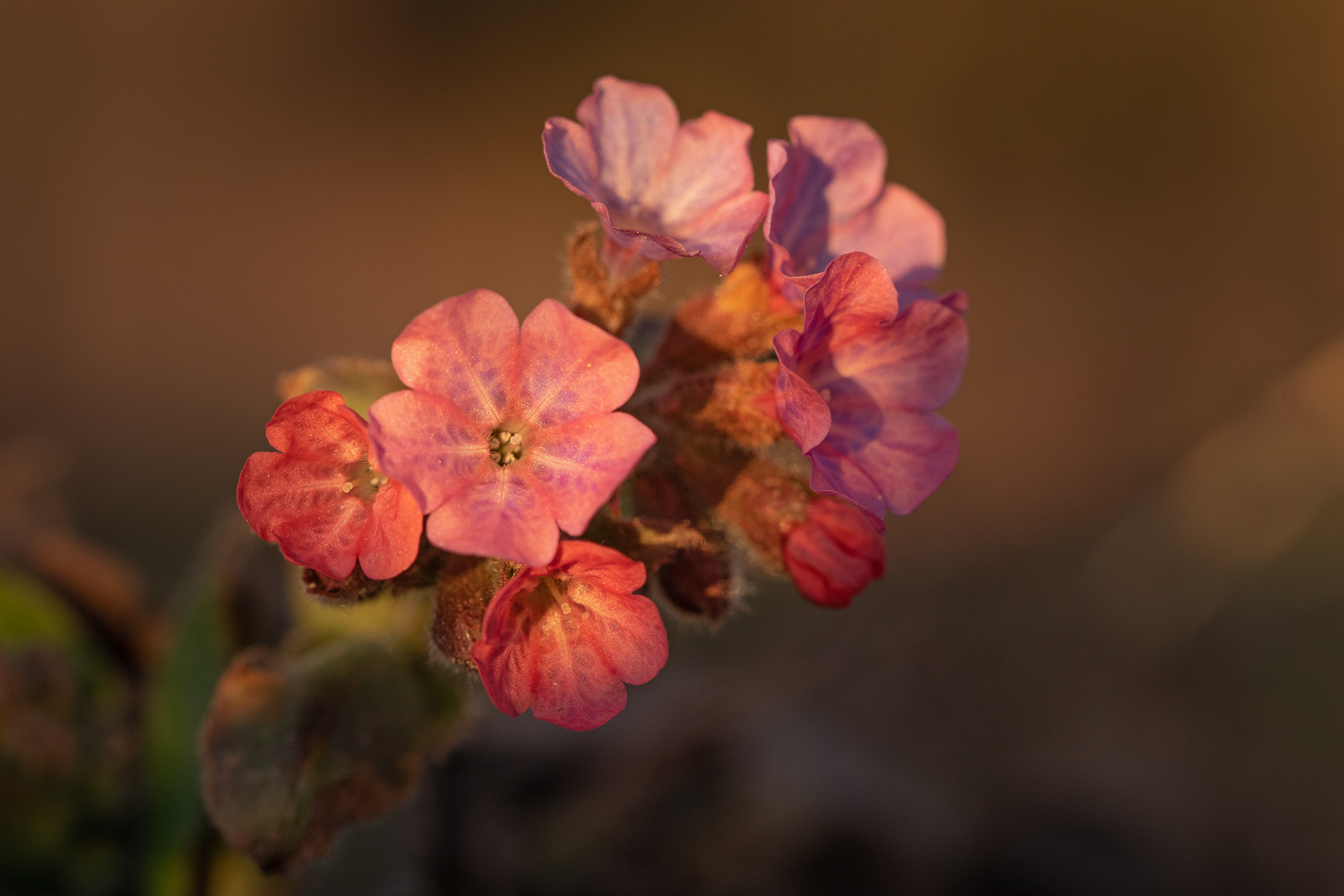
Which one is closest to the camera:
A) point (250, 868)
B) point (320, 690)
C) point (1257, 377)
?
point (320, 690)

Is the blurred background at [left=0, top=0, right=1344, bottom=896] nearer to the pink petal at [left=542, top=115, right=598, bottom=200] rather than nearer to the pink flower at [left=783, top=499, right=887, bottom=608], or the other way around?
the pink flower at [left=783, top=499, right=887, bottom=608]

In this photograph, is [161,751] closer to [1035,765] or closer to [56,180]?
[1035,765]

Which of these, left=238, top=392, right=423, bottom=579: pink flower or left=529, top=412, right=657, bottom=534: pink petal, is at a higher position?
left=529, top=412, right=657, bottom=534: pink petal

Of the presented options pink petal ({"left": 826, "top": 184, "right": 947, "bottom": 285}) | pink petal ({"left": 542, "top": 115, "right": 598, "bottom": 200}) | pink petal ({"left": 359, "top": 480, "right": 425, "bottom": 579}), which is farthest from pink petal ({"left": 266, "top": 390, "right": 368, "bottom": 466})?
pink petal ({"left": 826, "top": 184, "right": 947, "bottom": 285})

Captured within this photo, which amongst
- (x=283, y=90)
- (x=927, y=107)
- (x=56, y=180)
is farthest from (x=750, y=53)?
(x=56, y=180)

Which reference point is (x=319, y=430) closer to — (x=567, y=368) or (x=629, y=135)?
(x=567, y=368)
